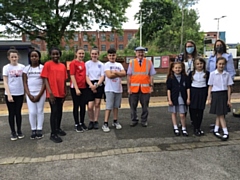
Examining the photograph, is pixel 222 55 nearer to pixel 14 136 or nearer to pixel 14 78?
pixel 14 78

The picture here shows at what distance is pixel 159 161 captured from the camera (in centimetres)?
381

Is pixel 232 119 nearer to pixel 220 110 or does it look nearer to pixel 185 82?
pixel 220 110

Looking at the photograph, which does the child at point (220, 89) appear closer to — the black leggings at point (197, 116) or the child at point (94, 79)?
the black leggings at point (197, 116)

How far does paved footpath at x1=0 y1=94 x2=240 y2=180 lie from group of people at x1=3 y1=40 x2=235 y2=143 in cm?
28

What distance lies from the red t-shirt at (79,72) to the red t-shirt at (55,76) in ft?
0.91

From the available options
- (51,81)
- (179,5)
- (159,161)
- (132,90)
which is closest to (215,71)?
(132,90)

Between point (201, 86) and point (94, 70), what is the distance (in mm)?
2176

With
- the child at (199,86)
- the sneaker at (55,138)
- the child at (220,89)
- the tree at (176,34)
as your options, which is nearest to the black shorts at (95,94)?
the sneaker at (55,138)

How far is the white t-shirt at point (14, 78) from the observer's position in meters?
4.84

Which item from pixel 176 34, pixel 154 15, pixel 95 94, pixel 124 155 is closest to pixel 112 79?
pixel 95 94

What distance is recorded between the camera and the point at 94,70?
5.36 m

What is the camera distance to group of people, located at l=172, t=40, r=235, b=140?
4.83m

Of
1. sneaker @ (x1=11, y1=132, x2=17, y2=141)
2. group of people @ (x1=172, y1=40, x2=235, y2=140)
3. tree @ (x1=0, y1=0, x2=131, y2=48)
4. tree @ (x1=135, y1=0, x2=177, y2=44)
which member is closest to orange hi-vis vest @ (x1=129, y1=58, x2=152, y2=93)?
group of people @ (x1=172, y1=40, x2=235, y2=140)

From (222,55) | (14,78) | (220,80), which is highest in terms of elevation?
(222,55)
